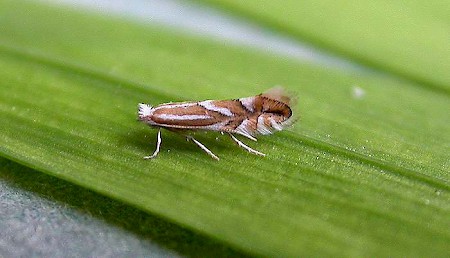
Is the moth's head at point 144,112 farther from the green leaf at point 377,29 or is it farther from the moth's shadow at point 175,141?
the green leaf at point 377,29

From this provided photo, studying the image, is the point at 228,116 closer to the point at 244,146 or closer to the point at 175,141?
the point at 244,146

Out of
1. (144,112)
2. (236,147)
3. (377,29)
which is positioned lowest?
(144,112)

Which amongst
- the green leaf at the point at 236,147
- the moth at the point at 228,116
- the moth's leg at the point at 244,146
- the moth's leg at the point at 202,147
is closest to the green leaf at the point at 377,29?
the green leaf at the point at 236,147

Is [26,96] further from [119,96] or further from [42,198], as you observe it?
[42,198]

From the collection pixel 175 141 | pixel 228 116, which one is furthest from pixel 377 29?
pixel 175 141

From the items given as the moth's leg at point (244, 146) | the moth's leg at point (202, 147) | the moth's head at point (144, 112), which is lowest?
the moth's head at point (144, 112)

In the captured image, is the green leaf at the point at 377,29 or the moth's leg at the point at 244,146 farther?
the green leaf at the point at 377,29
